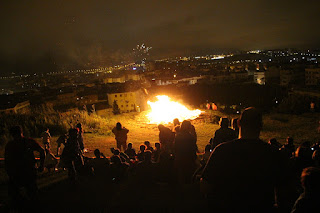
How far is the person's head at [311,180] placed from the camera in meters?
2.33

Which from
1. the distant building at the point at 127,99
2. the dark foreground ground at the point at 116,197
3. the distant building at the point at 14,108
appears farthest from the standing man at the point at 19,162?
the distant building at the point at 127,99

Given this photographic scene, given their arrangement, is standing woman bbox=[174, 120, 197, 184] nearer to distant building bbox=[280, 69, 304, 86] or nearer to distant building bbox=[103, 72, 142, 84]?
distant building bbox=[280, 69, 304, 86]

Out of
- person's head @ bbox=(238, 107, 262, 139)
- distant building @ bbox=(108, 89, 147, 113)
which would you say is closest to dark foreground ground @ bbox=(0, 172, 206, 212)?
person's head @ bbox=(238, 107, 262, 139)

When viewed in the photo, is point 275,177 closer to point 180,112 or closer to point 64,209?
point 64,209

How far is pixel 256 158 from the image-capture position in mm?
2041

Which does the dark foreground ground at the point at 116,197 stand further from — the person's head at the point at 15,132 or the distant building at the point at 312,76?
the distant building at the point at 312,76

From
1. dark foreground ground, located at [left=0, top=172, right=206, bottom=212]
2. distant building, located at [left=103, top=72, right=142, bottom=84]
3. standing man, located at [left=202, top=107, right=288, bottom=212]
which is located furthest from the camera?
distant building, located at [left=103, top=72, right=142, bottom=84]

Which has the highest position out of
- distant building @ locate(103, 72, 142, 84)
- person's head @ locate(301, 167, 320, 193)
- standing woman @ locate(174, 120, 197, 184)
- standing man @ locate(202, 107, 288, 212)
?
distant building @ locate(103, 72, 142, 84)

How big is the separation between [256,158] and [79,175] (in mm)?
5137

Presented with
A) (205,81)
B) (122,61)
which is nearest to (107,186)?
(205,81)

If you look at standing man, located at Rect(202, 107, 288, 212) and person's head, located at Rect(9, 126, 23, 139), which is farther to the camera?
person's head, located at Rect(9, 126, 23, 139)

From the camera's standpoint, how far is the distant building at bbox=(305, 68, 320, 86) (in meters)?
56.9

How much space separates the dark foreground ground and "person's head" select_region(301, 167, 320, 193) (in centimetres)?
230

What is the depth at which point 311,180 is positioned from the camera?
2.36 meters
